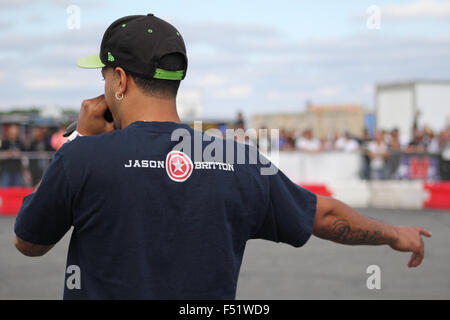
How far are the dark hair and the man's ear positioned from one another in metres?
0.02

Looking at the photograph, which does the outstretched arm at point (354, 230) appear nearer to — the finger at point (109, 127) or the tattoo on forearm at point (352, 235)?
the tattoo on forearm at point (352, 235)

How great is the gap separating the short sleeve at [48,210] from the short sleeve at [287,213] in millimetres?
691

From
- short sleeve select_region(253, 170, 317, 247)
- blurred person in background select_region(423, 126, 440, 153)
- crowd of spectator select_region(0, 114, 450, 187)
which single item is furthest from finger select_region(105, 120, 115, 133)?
blurred person in background select_region(423, 126, 440, 153)

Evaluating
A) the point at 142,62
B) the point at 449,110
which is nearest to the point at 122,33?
the point at 142,62

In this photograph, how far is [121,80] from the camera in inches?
87.6

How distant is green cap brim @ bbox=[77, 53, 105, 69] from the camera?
90.8 inches

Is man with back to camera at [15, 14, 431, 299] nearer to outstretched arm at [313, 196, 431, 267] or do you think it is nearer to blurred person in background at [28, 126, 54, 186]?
outstretched arm at [313, 196, 431, 267]

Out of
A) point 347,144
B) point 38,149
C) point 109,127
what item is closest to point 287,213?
point 109,127

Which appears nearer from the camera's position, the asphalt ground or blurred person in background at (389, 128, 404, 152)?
the asphalt ground

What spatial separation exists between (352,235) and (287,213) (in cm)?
34

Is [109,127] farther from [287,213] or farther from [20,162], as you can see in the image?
[20,162]

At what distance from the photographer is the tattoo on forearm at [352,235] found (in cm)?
251

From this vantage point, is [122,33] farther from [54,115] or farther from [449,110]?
[54,115]

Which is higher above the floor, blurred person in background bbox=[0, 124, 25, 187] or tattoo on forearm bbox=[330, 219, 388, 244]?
tattoo on forearm bbox=[330, 219, 388, 244]
